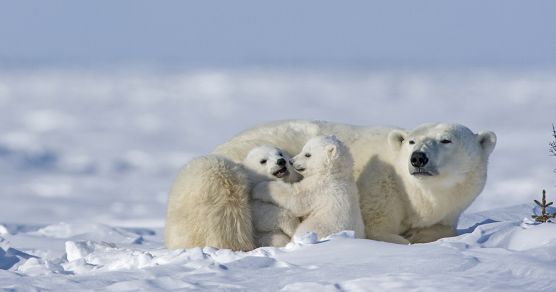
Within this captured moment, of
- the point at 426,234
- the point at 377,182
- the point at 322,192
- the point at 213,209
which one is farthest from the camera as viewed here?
the point at 426,234

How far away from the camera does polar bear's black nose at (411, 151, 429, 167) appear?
268 inches

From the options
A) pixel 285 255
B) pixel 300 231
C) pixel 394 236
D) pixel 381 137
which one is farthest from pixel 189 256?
pixel 381 137

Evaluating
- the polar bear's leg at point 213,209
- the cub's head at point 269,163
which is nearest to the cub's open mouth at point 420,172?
the cub's head at point 269,163

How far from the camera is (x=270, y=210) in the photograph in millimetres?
6496

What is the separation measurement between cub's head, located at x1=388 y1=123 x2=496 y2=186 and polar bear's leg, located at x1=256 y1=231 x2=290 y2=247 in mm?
1075

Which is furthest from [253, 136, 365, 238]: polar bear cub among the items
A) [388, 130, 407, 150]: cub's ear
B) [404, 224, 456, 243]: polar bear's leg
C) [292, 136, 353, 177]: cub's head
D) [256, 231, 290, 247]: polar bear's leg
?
[404, 224, 456, 243]: polar bear's leg

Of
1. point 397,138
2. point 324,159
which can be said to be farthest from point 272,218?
point 397,138

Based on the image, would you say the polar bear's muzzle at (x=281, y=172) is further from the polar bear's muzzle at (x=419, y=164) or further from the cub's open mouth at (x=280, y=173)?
the polar bear's muzzle at (x=419, y=164)

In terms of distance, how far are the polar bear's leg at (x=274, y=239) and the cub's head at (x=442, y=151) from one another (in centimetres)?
108

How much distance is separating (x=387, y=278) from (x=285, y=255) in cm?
86

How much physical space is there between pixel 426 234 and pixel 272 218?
4.69 ft

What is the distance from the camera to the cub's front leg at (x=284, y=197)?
645 cm

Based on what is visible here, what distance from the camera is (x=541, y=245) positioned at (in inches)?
222

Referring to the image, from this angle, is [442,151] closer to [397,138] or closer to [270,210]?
[397,138]
